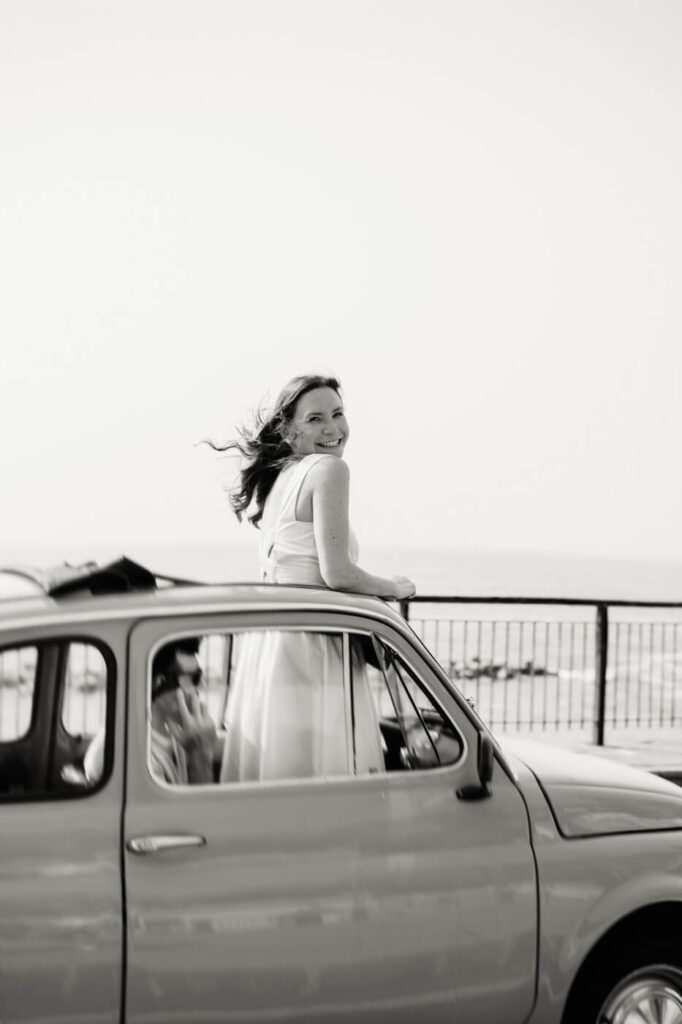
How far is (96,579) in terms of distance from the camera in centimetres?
352

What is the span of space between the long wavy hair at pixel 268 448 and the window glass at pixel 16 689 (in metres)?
1.77

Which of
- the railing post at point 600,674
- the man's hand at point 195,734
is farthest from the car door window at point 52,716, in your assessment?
the railing post at point 600,674

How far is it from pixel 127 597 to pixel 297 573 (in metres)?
1.28

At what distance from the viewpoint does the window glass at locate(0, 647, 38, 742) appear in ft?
10.8

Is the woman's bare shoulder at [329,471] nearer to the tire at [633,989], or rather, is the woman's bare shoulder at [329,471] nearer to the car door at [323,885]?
the car door at [323,885]

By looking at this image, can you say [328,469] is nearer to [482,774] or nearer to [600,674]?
[482,774]

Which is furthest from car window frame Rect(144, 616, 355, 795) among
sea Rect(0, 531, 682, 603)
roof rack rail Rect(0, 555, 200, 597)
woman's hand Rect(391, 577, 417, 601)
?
sea Rect(0, 531, 682, 603)

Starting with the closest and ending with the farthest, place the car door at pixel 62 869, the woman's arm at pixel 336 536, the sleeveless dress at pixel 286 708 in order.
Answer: the car door at pixel 62 869 < the sleeveless dress at pixel 286 708 < the woman's arm at pixel 336 536

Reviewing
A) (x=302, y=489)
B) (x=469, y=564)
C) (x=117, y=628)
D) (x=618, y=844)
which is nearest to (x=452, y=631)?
(x=302, y=489)

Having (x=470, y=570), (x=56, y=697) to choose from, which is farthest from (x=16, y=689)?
(x=470, y=570)

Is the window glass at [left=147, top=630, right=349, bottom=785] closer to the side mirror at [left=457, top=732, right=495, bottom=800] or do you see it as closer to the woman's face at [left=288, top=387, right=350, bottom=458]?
the side mirror at [left=457, top=732, right=495, bottom=800]

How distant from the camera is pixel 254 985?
3346 millimetres

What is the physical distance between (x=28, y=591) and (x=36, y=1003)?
44.3 inches

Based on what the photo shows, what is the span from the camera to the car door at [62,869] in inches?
124
